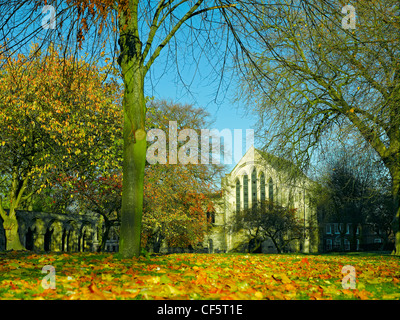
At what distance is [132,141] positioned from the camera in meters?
7.36

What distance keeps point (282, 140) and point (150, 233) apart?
17.3m

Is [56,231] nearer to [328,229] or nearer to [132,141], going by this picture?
[132,141]

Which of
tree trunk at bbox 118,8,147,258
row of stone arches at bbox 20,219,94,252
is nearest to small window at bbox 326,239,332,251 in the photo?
row of stone arches at bbox 20,219,94,252

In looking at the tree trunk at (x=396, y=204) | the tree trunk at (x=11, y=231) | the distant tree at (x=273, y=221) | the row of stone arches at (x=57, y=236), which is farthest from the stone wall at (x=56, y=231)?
the tree trunk at (x=396, y=204)

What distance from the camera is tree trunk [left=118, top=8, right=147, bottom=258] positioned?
727 cm

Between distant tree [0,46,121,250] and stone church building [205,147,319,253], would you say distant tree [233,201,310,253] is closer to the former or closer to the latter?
stone church building [205,147,319,253]

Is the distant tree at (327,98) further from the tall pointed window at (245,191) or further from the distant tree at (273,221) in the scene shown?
the tall pointed window at (245,191)

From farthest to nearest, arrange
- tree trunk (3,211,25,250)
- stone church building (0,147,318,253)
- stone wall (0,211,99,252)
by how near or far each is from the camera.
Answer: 1. stone wall (0,211,99,252)
2. tree trunk (3,211,25,250)
3. stone church building (0,147,318,253)

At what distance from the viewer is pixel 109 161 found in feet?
51.2

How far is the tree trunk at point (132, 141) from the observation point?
727 centimetres

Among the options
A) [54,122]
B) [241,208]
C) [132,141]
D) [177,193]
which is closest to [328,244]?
[241,208]

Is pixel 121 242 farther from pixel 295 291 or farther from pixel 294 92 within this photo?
pixel 294 92

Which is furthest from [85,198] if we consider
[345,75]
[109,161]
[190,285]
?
[190,285]

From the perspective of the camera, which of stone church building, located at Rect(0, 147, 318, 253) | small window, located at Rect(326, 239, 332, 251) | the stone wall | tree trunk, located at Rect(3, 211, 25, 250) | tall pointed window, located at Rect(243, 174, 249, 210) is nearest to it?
stone church building, located at Rect(0, 147, 318, 253)
